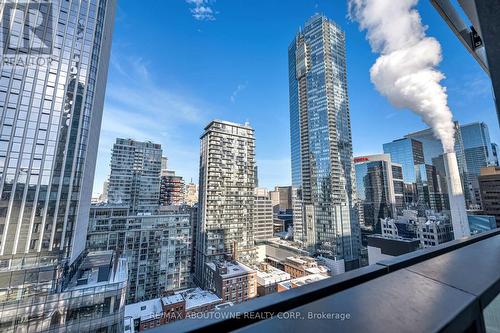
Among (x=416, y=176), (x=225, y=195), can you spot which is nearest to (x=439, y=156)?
(x=416, y=176)

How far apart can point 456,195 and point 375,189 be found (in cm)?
2664

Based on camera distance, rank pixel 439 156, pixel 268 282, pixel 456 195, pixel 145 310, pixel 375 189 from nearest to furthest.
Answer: pixel 145 310
pixel 456 195
pixel 268 282
pixel 439 156
pixel 375 189

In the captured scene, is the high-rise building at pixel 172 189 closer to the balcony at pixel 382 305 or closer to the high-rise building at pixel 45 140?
the high-rise building at pixel 45 140

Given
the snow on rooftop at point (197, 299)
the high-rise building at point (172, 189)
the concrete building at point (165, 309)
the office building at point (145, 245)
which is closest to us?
the concrete building at point (165, 309)

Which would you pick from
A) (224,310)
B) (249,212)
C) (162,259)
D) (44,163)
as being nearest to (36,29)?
(44,163)

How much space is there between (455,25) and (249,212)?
83.1 ft

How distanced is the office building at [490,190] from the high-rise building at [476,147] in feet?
10.9

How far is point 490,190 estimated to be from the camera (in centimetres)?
2172

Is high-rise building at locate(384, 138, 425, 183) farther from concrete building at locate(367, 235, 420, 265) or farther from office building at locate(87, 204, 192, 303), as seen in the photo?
office building at locate(87, 204, 192, 303)

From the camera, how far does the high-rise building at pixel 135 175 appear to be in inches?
1283

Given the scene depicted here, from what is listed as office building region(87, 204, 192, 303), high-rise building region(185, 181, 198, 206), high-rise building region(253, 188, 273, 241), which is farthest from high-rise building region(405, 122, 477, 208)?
high-rise building region(185, 181, 198, 206)

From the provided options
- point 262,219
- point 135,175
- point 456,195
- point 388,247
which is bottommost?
point 388,247

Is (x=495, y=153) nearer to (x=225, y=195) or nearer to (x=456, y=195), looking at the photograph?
(x=456, y=195)

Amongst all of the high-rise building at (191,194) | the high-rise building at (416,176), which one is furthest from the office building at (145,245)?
the high-rise building at (416,176)
